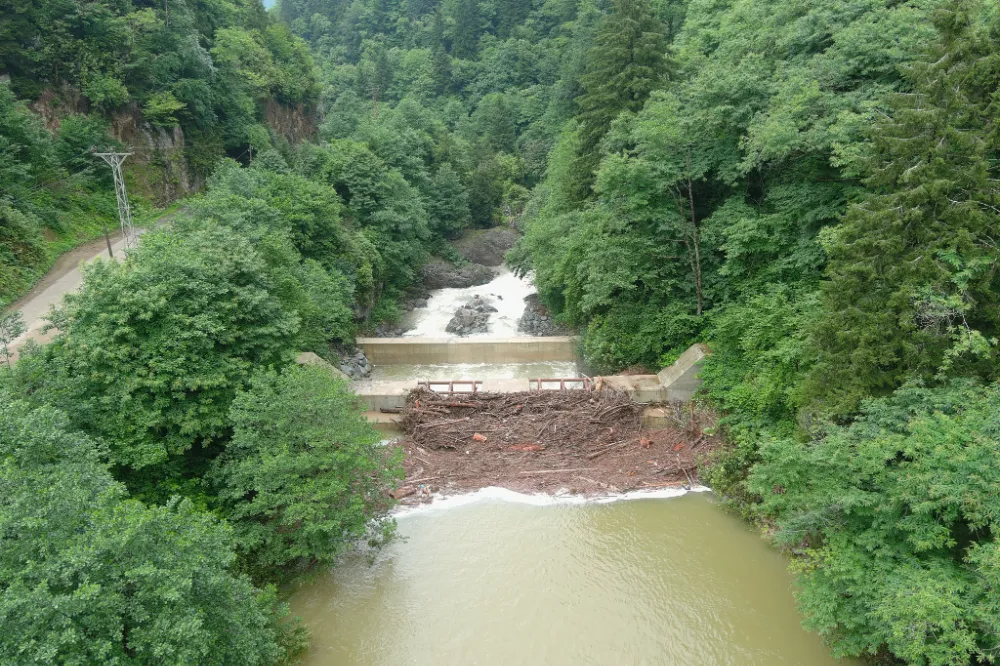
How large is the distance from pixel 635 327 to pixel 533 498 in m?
7.49

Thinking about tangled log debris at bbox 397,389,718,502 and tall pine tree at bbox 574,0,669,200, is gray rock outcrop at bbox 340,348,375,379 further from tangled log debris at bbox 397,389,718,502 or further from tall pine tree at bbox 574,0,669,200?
tall pine tree at bbox 574,0,669,200

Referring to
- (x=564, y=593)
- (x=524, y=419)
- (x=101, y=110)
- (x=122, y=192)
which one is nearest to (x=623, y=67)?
(x=524, y=419)

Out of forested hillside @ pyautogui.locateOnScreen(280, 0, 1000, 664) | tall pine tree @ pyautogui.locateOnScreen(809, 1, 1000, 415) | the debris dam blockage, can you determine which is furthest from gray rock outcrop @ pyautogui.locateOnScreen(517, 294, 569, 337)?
tall pine tree @ pyautogui.locateOnScreen(809, 1, 1000, 415)

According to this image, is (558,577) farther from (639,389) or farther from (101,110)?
(101,110)

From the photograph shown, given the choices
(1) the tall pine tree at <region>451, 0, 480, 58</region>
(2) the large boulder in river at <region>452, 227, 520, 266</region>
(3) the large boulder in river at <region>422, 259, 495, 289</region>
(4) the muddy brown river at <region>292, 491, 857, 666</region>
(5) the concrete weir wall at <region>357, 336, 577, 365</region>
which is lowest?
(4) the muddy brown river at <region>292, 491, 857, 666</region>

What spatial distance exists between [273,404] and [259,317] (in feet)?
9.10

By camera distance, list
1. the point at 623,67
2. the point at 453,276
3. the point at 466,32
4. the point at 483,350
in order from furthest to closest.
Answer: the point at 466,32
the point at 453,276
the point at 483,350
the point at 623,67

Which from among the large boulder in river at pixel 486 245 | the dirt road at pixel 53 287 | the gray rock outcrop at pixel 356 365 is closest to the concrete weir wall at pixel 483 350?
the gray rock outcrop at pixel 356 365

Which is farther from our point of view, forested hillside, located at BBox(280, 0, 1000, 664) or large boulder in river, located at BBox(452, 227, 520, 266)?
large boulder in river, located at BBox(452, 227, 520, 266)

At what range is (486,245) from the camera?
131 ft

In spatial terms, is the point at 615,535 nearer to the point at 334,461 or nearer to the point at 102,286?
the point at 334,461

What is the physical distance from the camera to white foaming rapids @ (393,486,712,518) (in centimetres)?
1295

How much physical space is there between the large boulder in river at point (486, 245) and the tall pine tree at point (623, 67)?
17.1m

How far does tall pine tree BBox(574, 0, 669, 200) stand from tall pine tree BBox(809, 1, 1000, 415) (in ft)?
41.8
